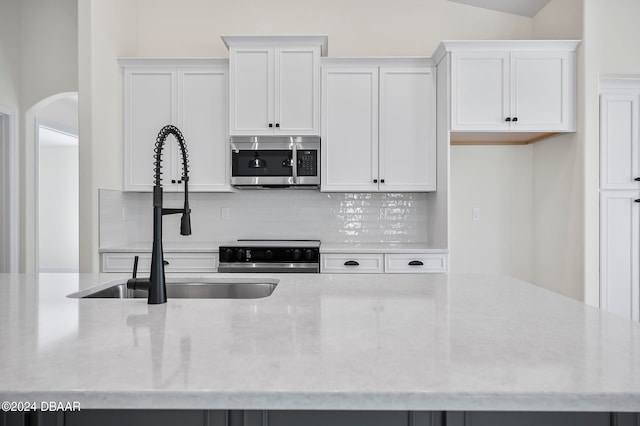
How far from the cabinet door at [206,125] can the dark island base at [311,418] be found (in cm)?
279

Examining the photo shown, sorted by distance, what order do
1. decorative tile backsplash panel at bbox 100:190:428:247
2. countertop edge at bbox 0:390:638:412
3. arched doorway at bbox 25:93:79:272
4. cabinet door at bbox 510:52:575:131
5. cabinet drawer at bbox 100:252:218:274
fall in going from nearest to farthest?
countertop edge at bbox 0:390:638:412 → cabinet door at bbox 510:52:575:131 → cabinet drawer at bbox 100:252:218:274 → decorative tile backsplash panel at bbox 100:190:428:247 → arched doorway at bbox 25:93:79:272

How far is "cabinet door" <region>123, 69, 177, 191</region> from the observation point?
11.9 ft

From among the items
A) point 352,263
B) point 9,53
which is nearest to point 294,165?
point 352,263

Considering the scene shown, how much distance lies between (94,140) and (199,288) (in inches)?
78.7

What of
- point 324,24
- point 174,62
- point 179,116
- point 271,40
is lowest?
point 179,116

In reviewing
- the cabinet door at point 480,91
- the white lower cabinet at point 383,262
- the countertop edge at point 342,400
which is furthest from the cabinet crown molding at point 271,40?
the countertop edge at point 342,400

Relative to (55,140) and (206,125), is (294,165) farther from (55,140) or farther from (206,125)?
(55,140)

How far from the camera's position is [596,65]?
3.21 meters

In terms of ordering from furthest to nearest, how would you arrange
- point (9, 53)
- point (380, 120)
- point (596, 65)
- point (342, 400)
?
1. point (9, 53)
2. point (380, 120)
3. point (596, 65)
4. point (342, 400)

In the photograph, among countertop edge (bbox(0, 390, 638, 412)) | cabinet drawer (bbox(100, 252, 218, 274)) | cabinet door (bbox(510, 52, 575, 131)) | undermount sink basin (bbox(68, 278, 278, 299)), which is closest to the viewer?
countertop edge (bbox(0, 390, 638, 412))

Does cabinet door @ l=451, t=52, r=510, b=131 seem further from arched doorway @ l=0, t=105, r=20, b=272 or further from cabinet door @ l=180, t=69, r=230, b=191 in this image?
arched doorway @ l=0, t=105, r=20, b=272

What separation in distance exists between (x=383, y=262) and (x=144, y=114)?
7.56ft

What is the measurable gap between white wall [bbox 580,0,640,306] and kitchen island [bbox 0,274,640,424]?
2160mm

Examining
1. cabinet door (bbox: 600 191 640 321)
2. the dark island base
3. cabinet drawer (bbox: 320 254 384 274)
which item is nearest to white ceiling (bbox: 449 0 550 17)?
cabinet door (bbox: 600 191 640 321)
